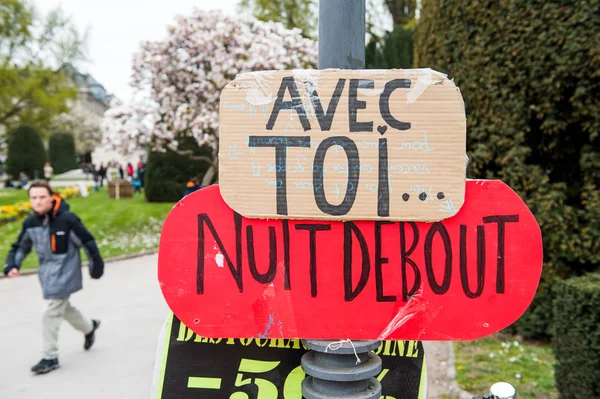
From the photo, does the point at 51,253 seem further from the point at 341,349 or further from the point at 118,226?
the point at 118,226

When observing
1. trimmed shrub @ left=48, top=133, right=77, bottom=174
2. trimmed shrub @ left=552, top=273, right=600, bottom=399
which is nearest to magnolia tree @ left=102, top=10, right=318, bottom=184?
trimmed shrub @ left=552, top=273, right=600, bottom=399

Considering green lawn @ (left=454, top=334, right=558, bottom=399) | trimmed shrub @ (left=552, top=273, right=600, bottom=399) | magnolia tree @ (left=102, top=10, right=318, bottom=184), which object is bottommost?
green lawn @ (left=454, top=334, right=558, bottom=399)

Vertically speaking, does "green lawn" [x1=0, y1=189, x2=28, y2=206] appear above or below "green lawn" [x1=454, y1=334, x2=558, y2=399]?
below

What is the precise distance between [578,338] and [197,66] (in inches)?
442

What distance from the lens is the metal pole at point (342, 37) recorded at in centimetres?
165

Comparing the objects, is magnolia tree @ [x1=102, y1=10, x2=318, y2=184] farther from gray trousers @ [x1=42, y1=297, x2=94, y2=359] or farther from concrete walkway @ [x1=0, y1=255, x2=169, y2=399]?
gray trousers @ [x1=42, y1=297, x2=94, y2=359]

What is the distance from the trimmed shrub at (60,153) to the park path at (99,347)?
139 feet

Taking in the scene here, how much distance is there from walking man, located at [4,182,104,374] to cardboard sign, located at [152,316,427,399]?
383 centimetres

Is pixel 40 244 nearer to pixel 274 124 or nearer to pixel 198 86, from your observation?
pixel 274 124

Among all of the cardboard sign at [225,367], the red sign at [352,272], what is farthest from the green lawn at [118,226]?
the red sign at [352,272]

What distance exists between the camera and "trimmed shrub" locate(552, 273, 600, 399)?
364 cm

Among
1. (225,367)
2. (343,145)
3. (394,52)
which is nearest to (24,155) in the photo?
(394,52)

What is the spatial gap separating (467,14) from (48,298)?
215 inches

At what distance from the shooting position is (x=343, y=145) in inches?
55.6
